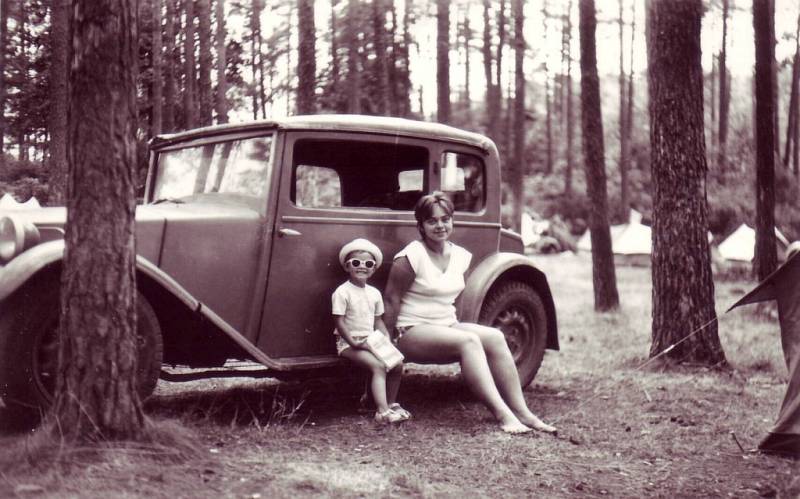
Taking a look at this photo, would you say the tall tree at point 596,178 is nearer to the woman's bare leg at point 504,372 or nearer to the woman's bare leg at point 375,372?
the woman's bare leg at point 504,372

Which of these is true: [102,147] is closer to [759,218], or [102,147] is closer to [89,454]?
[89,454]

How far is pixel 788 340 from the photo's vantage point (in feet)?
16.8

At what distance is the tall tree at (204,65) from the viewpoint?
36.0ft

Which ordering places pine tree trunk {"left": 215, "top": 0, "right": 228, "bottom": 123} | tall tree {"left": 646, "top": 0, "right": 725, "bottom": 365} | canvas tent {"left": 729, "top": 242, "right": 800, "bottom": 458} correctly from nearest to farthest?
canvas tent {"left": 729, "top": 242, "right": 800, "bottom": 458} → tall tree {"left": 646, "top": 0, "right": 725, "bottom": 365} → pine tree trunk {"left": 215, "top": 0, "right": 228, "bottom": 123}

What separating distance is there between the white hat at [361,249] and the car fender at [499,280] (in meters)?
0.89

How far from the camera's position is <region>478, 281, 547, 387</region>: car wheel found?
6336mm

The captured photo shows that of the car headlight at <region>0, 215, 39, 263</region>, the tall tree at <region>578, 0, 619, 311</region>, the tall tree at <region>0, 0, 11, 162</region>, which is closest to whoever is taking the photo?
the car headlight at <region>0, 215, 39, 263</region>

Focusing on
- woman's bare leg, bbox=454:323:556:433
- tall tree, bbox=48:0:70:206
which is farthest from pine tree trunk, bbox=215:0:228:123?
woman's bare leg, bbox=454:323:556:433

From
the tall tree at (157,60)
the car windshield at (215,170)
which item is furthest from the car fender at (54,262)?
the tall tree at (157,60)

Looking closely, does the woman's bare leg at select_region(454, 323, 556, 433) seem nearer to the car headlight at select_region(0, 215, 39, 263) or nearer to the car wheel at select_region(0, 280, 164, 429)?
the car wheel at select_region(0, 280, 164, 429)

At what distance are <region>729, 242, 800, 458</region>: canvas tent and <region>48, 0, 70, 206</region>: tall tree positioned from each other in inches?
255

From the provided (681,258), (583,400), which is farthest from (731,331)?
(583,400)

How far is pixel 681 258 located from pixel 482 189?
2150 mm

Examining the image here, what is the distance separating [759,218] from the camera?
1195cm
